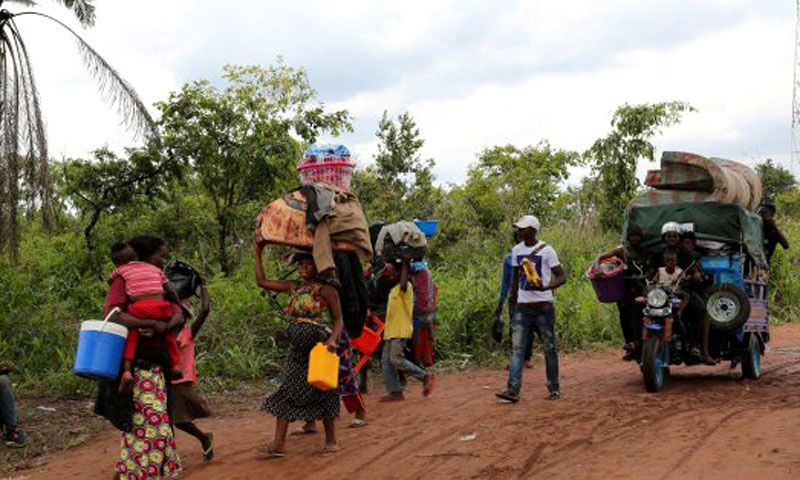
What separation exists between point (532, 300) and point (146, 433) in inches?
149

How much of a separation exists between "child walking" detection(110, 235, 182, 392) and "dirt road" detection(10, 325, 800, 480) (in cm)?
96

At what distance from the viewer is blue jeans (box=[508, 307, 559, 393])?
327 inches

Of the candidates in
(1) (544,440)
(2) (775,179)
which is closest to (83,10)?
(1) (544,440)

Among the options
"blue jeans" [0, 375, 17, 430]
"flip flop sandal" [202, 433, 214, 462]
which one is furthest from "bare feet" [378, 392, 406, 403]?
"blue jeans" [0, 375, 17, 430]

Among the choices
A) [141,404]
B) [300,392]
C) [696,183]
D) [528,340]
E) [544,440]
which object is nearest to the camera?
[141,404]

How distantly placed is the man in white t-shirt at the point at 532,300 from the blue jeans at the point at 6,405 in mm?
4105

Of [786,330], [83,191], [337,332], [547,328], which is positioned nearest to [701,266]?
[547,328]

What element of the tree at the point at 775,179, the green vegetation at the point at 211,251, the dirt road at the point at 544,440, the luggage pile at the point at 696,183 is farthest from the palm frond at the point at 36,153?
the tree at the point at 775,179

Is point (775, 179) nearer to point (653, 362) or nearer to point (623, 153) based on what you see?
point (623, 153)

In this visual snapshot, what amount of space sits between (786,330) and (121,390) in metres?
11.6

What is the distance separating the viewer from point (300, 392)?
635 centimetres

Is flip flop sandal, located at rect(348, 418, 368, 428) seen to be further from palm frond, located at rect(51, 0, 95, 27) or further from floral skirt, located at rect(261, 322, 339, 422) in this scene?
palm frond, located at rect(51, 0, 95, 27)

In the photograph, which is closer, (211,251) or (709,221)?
(709,221)

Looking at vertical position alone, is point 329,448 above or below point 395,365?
below
